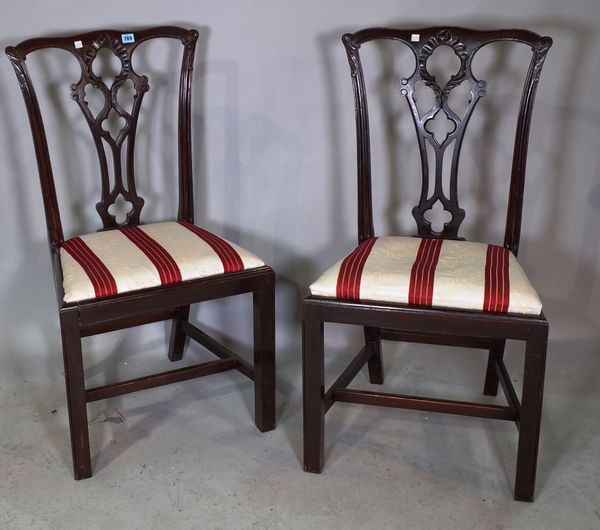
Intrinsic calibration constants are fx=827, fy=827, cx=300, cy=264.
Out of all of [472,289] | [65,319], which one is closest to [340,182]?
[472,289]

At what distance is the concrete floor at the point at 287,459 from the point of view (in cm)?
181

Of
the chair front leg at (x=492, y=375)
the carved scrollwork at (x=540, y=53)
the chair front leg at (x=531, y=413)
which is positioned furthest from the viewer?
the chair front leg at (x=492, y=375)

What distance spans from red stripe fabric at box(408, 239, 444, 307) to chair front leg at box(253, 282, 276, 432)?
38 cm

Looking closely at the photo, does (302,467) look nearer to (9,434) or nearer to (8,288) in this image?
(9,434)

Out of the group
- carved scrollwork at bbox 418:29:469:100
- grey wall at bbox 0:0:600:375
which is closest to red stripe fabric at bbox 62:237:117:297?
grey wall at bbox 0:0:600:375

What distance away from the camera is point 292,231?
8.20 ft

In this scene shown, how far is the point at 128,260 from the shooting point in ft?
6.34

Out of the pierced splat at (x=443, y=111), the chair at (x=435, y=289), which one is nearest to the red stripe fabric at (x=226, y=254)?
the chair at (x=435, y=289)

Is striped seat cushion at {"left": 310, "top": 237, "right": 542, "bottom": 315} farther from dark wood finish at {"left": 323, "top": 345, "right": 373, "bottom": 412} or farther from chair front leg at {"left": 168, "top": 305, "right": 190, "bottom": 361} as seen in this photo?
chair front leg at {"left": 168, "top": 305, "right": 190, "bottom": 361}

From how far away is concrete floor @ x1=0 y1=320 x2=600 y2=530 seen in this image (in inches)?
71.2

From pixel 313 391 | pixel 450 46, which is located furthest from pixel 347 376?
pixel 450 46

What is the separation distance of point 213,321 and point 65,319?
85 centimetres

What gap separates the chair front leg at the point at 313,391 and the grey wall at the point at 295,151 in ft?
1.93

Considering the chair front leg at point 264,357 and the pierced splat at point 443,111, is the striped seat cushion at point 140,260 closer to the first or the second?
the chair front leg at point 264,357
